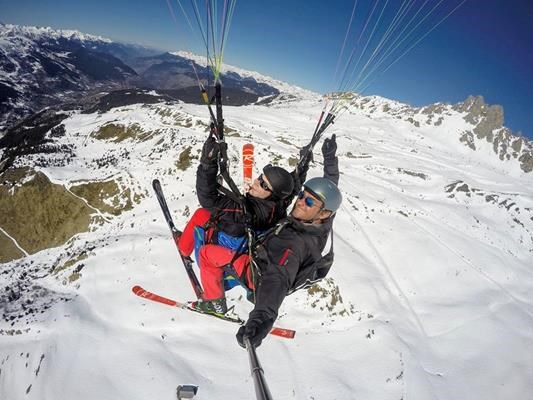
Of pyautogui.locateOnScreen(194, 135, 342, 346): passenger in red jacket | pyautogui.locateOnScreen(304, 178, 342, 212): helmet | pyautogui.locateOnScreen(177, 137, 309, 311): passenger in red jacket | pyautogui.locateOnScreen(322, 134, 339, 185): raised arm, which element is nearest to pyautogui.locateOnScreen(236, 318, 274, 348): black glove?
pyautogui.locateOnScreen(194, 135, 342, 346): passenger in red jacket

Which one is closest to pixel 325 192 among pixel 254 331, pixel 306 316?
pixel 254 331

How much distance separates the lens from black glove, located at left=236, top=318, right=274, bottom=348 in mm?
3250

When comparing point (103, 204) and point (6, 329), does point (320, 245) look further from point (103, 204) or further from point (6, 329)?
point (103, 204)

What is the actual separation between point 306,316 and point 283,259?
13.9 meters

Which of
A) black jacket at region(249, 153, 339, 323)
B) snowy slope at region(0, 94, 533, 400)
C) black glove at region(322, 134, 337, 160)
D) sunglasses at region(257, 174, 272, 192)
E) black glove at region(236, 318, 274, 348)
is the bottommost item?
snowy slope at region(0, 94, 533, 400)

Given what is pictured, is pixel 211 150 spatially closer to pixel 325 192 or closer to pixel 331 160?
pixel 325 192

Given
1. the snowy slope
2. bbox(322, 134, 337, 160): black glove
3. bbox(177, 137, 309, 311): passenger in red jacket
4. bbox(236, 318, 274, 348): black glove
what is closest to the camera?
bbox(236, 318, 274, 348): black glove

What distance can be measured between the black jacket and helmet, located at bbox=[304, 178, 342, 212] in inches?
11.6

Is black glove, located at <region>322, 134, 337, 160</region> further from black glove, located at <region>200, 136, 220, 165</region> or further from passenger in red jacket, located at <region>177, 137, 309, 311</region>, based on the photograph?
black glove, located at <region>200, 136, 220, 165</region>

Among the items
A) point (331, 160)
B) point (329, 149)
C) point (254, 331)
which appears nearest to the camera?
point (254, 331)

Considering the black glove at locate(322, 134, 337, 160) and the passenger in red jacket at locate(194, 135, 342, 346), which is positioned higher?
the black glove at locate(322, 134, 337, 160)

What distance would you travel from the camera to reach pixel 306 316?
55.9 feet

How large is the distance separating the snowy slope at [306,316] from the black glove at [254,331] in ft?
33.4

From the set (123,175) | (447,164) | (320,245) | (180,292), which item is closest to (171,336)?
(180,292)
